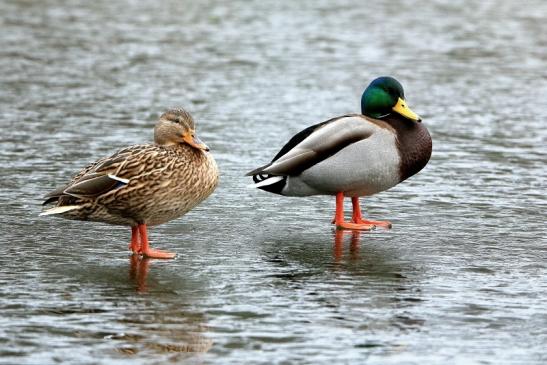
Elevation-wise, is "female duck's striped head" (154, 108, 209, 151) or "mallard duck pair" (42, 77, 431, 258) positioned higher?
"female duck's striped head" (154, 108, 209, 151)

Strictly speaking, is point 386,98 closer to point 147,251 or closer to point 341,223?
point 341,223

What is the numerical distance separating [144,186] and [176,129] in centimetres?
48

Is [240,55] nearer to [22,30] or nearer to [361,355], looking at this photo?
[22,30]

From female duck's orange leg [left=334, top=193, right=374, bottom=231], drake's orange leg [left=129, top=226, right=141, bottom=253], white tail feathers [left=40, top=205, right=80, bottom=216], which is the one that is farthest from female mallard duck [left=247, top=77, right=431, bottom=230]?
white tail feathers [left=40, top=205, right=80, bottom=216]

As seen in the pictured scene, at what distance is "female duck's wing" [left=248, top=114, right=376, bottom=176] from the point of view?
8406mm

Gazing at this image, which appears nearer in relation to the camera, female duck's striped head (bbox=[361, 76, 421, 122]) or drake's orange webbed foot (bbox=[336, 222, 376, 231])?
drake's orange webbed foot (bbox=[336, 222, 376, 231])

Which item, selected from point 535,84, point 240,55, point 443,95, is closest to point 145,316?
point 443,95

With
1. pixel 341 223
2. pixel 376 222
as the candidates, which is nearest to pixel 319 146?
pixel 341 223

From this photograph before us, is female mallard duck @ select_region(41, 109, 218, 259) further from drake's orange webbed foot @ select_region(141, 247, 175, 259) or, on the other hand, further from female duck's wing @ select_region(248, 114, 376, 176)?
female duck's wing @ select_region(248, 114, 376, 176)

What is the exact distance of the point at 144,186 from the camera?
24.0 ft

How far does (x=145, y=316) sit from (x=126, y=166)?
1411mm

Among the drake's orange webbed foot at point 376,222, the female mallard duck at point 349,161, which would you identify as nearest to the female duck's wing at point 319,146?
the female mallard duck at point 349,161

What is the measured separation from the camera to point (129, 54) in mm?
16875

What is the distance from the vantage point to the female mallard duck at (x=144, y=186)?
7.30 m
